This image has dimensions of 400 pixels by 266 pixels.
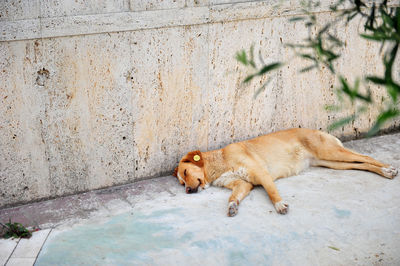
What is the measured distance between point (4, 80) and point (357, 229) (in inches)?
130

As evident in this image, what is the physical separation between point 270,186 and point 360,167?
112 cm

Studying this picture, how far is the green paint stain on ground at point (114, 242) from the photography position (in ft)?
11.5

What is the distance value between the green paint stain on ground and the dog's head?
50cm

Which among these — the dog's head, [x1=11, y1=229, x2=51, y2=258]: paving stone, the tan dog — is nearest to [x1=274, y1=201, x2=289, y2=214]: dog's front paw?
the tan dog

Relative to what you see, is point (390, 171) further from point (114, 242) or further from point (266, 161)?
point (114, 242)

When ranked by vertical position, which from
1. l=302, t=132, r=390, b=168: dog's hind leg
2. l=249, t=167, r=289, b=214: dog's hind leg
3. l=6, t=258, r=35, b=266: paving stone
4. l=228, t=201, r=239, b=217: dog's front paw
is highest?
l=302, t=132, r=390, b=168: dog's hind leg

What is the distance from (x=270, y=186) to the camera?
4285mm

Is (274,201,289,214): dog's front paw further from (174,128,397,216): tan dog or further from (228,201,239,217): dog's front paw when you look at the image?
(228,201,239,217): dog's front paw

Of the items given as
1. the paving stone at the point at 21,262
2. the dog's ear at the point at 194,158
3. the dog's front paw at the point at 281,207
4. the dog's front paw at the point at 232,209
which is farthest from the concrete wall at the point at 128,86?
the dog's front paw at the point at 281,207

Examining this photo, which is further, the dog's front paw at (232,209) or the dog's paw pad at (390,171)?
the dog's paw pad at (390,171)

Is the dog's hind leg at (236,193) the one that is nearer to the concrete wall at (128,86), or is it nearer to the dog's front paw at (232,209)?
the dog's front paw at (232,209)

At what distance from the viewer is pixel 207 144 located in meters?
4.90

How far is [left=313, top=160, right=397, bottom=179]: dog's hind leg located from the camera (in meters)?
4.52

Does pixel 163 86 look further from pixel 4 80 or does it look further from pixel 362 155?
pixel 362 155
